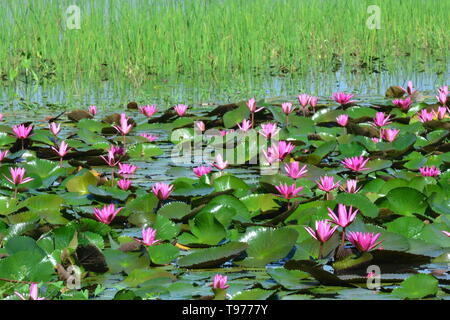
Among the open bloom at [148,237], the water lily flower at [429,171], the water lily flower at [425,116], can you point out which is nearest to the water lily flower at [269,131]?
the water lily flower at [429,171]

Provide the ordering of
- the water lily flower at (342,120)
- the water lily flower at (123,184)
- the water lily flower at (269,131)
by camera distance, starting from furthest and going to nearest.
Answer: the water lily flower at (342,120), the water lily flower at (269,131), the water lily flower at (123,184)

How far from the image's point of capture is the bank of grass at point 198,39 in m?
10.2

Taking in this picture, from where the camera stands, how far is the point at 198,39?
34.6 ft

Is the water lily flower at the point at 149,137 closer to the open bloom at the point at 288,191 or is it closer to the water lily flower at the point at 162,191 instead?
the water lily flower at the point at 162,191

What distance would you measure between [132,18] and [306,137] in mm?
6091

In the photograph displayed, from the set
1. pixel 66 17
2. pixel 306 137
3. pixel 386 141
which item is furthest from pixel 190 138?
pixel 66 17

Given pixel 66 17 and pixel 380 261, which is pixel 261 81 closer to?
pixel 66 17

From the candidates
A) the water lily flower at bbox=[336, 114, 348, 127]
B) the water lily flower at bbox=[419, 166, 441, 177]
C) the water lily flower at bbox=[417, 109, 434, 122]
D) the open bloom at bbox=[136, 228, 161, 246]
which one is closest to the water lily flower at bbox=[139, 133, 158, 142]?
the water lily flower at bbox=[336, 114, 348, 127]

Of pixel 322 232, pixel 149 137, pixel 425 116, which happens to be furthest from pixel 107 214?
pixel 425 116

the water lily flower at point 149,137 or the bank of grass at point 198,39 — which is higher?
the bank of grass at point 198,39

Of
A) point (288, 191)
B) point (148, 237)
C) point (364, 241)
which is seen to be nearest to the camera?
point (364, 241)

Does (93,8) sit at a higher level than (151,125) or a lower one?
higher

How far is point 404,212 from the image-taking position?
3.73 m

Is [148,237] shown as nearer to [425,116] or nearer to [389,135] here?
[389,135]
